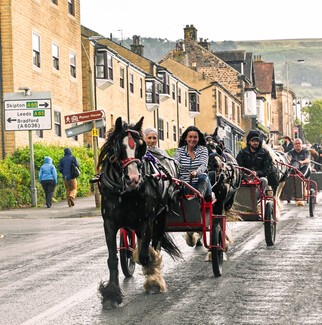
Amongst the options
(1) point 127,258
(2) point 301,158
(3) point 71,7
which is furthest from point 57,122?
(1) point 127,258

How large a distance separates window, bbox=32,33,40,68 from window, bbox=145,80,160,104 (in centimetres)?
2115

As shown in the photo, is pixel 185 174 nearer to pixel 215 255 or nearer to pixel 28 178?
pixel 215 255

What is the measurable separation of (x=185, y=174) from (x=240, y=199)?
351 cm

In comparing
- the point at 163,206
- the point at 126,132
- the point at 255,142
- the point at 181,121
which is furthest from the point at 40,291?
the point at 181,121

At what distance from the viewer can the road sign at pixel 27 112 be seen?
96.7ft

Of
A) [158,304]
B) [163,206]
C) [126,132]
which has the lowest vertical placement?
[158,304]

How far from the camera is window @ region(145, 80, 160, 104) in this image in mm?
58406

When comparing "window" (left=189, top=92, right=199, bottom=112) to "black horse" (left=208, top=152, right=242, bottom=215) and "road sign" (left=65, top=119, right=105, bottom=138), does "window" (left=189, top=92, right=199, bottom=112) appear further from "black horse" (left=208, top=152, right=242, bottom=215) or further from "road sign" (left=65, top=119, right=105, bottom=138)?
"black horse" (left=208, top=152, right=242, bottom=215)

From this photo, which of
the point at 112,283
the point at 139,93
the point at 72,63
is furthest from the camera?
the point at 139,93

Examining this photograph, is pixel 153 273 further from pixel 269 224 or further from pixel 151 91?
pixel 151 91

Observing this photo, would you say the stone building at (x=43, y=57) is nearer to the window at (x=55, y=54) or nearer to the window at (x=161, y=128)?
the window at (x=55, y=54)

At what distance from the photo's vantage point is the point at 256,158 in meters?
16.3

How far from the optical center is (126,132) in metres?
9.34

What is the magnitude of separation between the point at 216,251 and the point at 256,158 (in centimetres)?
533
